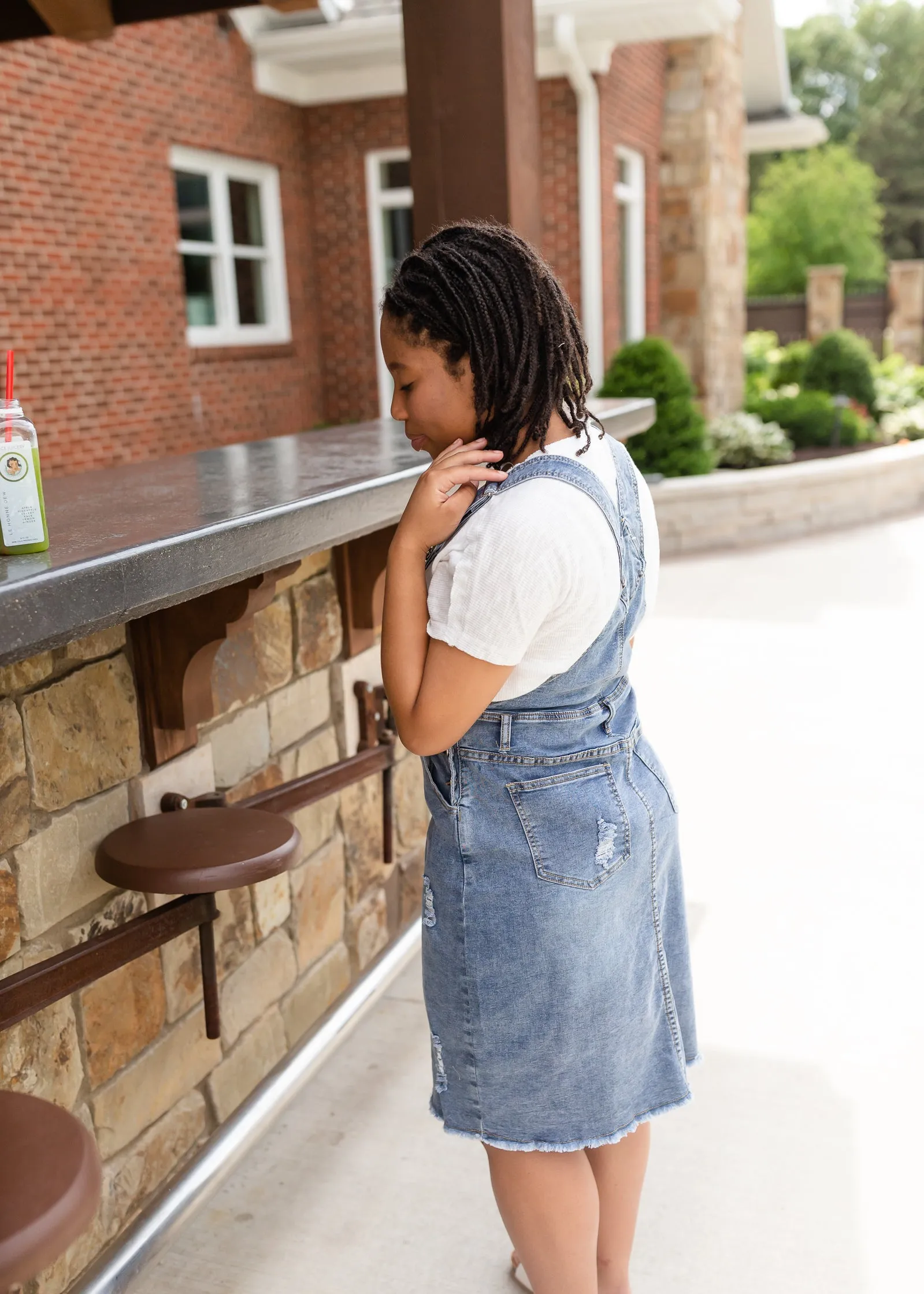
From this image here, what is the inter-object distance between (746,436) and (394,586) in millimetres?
9840

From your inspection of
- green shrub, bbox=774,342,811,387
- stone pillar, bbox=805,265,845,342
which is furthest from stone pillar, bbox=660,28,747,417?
stone pillar, bbox=805,265,845,342

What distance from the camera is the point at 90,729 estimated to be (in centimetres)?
214

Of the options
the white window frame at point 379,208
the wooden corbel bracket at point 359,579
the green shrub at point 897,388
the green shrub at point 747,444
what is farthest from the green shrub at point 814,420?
the wooden corbel bracket at point 359,579

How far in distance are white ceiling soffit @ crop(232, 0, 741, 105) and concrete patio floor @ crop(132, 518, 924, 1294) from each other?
689 centimetres

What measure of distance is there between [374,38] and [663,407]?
3.88 meters

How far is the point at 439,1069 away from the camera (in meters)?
1.81

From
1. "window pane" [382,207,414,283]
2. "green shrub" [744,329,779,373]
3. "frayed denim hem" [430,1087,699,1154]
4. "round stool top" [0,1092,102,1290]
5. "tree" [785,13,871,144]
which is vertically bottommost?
"frayed denim hem" [430,1087,699,1154]

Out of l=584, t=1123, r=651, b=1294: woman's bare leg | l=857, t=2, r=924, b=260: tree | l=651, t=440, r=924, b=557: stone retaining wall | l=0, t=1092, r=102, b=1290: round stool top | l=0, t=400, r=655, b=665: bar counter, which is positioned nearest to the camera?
l=0, t=1092, r=102, b=1290: round stool top

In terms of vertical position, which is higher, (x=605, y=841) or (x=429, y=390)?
(x=429, y=390)

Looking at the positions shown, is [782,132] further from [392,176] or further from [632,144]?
[392,176]

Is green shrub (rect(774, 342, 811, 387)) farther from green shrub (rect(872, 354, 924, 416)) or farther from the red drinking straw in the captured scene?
the red drinking straw

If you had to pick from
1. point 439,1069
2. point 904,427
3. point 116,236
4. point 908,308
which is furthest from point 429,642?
point 908,308

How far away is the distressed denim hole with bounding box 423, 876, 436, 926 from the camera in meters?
1.76

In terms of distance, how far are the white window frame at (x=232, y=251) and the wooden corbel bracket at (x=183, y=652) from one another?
8.17 metres
